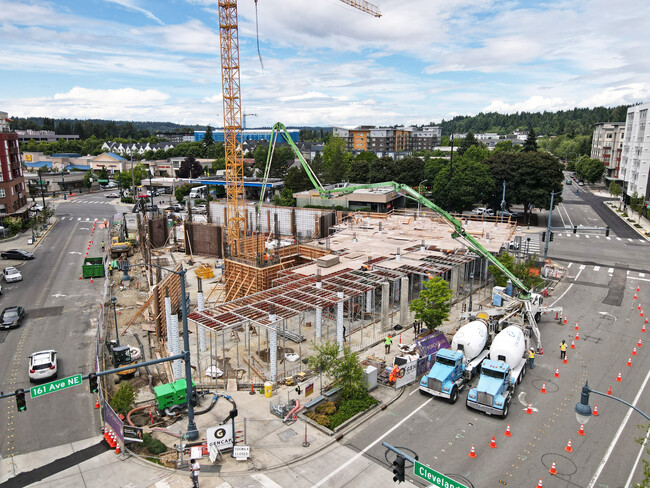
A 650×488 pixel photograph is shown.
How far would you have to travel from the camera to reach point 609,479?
20.7 metres

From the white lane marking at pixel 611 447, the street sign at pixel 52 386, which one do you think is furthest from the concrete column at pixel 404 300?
the street sign at pixel 52 386

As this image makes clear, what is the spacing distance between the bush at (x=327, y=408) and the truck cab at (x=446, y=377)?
5.68 m

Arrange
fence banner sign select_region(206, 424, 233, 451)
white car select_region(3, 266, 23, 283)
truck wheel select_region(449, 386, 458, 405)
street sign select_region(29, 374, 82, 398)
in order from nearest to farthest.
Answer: street sign select_region(29, 374, 82, 398), fence banner sign select_region(206, 424, 233, 451), truck wheel select_region(449, 386, 458, 405), white car select_region(3, 266, 23, 283)

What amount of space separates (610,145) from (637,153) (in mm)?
36178

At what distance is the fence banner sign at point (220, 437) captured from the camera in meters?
21.9

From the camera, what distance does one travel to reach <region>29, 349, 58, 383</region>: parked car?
1141 inches

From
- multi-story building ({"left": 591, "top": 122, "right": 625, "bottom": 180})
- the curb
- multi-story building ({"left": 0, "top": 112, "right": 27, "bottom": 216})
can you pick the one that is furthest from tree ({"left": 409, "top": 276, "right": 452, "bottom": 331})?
multi-story building ({"left": 591, "top": 122, "right": 625, "bottom": 180})

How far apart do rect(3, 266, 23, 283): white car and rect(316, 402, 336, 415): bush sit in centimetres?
4093

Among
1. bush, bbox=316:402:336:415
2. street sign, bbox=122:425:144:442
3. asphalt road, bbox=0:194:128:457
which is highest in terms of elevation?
street sign, bbox=122:425:144:442

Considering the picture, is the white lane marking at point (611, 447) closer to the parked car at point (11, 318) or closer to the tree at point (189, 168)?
the parked car at point (11, 318)

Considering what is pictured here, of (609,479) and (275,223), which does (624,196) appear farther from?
(609,479)

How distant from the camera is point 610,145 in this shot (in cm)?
12938

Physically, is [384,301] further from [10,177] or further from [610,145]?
[610,145]

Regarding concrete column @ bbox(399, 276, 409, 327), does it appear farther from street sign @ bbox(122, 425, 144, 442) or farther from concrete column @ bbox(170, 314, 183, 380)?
street sign @ bbox(122, 425, 144, 442)
